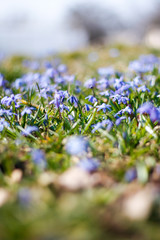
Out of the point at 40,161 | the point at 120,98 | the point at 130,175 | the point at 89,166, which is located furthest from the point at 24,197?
the point at 120,98

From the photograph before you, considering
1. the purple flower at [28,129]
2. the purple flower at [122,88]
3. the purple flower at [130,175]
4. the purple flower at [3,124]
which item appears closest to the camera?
the purple flower at [130,175]

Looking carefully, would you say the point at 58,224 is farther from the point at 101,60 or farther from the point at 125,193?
the point at 101,60


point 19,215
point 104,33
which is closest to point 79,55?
point 19,215

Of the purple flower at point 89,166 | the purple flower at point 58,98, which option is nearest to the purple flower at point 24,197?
the purple flower at point 89,166

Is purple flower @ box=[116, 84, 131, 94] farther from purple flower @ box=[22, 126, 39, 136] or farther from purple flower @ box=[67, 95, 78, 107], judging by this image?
purple flower @ box=[22, 126, 39, 136]

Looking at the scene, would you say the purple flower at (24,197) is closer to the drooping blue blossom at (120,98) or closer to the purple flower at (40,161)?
the purple flower at (40,161)

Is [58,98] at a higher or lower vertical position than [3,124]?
higher

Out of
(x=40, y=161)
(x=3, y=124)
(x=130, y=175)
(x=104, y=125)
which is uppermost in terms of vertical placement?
(x=3, y=124)

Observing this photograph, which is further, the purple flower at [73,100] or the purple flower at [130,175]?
the purple flower at [73,100]

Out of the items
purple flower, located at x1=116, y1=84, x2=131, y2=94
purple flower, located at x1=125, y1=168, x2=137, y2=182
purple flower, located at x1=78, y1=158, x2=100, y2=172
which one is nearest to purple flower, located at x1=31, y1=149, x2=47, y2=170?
purple flower, located at x1=78, y1=158, x2=100, y2=172

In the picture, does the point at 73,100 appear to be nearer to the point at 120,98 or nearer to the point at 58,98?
the point at 58,98

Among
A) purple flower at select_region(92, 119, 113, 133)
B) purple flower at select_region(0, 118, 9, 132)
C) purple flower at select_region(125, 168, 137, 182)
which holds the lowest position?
purple flower at select_region(125, 168, 137, 182)

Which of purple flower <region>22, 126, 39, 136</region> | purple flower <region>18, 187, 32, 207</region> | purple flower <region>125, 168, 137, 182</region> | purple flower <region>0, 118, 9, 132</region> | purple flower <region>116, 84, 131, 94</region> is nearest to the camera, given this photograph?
purple flower <region>18, 187, 32, 207</region>
